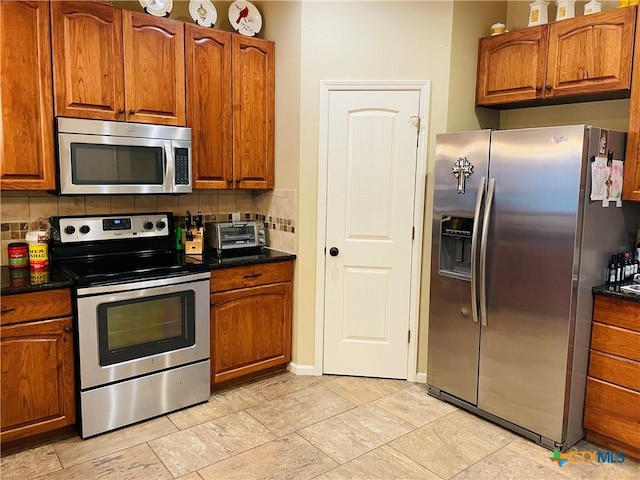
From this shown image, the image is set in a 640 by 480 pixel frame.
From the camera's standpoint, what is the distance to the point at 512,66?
3131 mm

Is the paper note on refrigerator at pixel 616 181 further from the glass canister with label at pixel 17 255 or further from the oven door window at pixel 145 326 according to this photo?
the glass canister with label at pixel 17 255

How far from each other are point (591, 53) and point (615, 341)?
1.61 meters

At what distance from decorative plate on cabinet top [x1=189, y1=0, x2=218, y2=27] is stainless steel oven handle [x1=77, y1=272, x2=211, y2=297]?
1.65 meters

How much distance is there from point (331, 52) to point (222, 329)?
1962mm

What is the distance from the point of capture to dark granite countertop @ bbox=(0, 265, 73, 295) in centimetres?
236

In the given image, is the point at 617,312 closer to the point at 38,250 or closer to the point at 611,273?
the point at 611,273

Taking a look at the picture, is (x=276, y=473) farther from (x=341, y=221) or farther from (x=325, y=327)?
(x=341, y=221)

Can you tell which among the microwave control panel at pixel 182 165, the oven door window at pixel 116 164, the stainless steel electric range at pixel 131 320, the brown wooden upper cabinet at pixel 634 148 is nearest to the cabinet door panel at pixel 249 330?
the stainless steel electric range at pixel 131 320

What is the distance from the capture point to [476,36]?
10.7 feet

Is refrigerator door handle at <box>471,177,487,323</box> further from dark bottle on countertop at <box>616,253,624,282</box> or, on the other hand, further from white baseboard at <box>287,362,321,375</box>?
white baseboard at <box>287,362,321,375</box>

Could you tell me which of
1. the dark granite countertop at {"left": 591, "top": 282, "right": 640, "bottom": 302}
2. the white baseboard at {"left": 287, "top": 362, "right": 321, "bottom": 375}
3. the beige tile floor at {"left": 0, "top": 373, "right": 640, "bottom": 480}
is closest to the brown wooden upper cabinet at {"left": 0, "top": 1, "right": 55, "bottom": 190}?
the beige tile floor at {"left": 0, "top": 373, "right": 640, "bottom": 480}

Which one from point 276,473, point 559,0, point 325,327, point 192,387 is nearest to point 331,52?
point 559,0

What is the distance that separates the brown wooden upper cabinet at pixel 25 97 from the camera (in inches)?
97.9

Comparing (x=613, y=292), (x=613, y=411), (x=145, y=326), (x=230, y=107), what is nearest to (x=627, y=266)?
(x=613, y=292)
